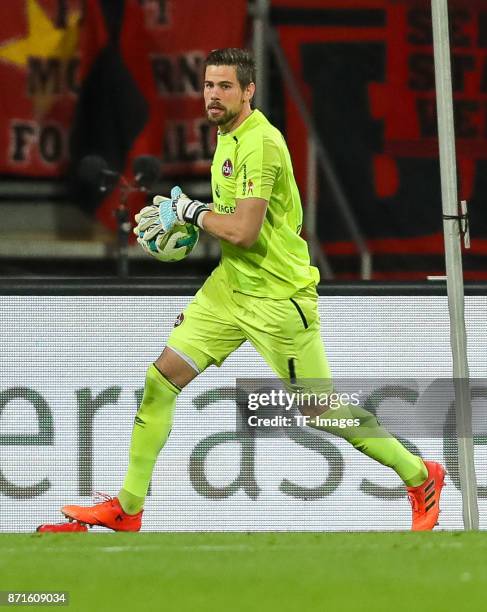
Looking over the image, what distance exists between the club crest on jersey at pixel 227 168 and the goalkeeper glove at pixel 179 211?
129 mm

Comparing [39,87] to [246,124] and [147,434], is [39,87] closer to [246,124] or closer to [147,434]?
[246,124]

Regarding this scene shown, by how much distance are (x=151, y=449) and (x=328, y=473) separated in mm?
723

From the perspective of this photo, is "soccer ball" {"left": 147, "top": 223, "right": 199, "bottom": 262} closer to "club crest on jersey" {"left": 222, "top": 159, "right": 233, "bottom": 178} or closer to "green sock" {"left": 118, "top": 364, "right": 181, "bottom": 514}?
"club crest on jersey" {"left": 222, "top": 159, "right": 233, "bottom": 178}

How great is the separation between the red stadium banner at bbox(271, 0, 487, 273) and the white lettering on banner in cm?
86

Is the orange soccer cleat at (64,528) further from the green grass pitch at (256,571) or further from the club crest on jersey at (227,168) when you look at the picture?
the club crest on jersey at (227,168)

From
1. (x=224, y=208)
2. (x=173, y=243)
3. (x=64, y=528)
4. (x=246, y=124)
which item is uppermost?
(x=246, y=124)

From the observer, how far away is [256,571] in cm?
440

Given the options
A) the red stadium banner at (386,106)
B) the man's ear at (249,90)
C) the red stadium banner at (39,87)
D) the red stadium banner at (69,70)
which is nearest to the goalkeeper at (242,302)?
the man's ear at (249,90)

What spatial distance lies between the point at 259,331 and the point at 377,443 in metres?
0.57

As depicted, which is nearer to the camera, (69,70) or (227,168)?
(227,168)

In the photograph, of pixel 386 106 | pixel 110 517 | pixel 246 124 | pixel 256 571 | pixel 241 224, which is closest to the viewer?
pixel 256 571

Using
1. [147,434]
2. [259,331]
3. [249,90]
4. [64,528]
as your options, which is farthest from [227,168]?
[64,528]

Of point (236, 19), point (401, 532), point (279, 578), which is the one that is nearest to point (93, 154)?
point (236, 19)

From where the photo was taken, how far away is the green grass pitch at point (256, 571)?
4113 millimetres
